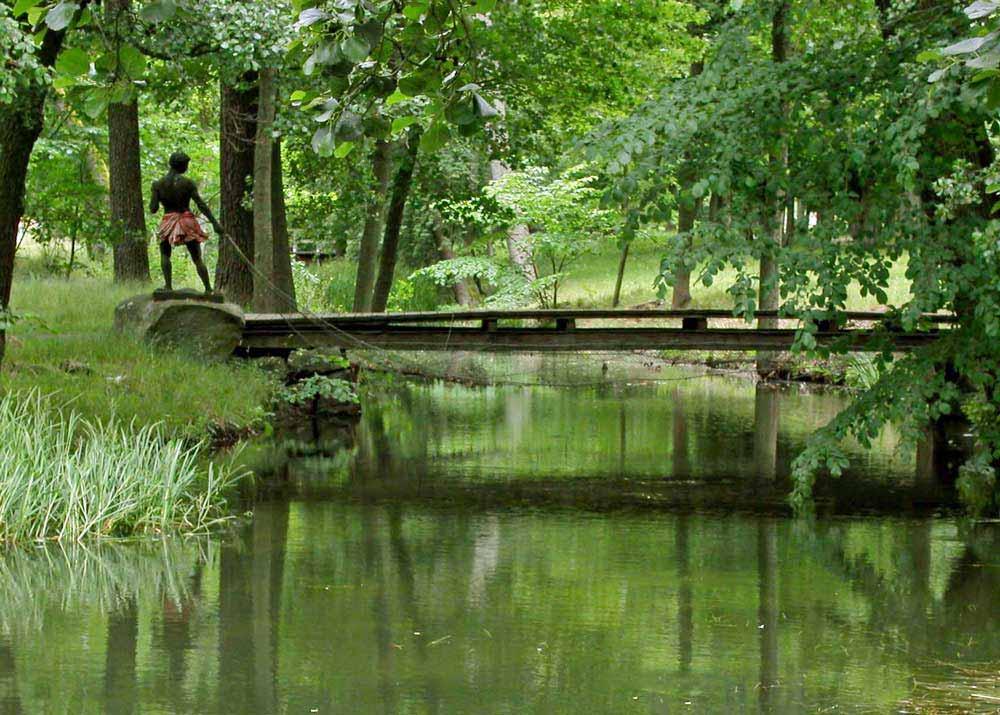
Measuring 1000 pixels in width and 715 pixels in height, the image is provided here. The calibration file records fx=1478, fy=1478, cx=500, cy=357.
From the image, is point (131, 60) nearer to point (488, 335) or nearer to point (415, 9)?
point (415, 9)

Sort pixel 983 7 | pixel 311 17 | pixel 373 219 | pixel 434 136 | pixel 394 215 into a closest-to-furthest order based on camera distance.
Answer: pixel 983 7 → pixel 311 17 → pixel 434 136 → pixel 373 219 → pixel 394 215

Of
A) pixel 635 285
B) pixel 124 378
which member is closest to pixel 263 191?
pixel 124 378

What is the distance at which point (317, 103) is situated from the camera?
198 inches

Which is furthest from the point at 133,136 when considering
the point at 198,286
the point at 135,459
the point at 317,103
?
the point at 317,103

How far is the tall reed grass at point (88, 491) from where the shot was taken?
10.5 m

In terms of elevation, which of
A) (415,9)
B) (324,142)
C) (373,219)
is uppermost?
(373,219)

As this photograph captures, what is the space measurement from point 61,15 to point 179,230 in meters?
13.2

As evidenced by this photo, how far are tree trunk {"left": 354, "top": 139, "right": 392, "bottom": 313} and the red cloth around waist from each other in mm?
5068

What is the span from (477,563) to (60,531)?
9.90 ft

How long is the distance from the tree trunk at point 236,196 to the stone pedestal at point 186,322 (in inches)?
132

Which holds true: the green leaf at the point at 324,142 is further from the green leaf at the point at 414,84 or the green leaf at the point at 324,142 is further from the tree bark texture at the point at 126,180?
the tree bark texture at the point at 126,180

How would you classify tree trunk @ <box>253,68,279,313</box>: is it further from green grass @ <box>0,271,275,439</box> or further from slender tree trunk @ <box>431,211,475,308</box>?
slender tree trunk @ <box>431,211,475,308</box>

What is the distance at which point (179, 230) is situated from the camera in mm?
17031

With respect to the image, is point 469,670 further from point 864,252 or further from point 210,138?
point 210,138
